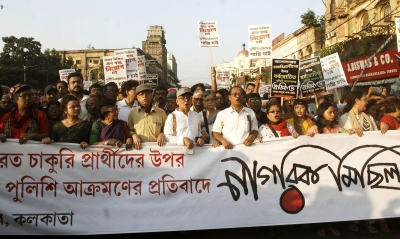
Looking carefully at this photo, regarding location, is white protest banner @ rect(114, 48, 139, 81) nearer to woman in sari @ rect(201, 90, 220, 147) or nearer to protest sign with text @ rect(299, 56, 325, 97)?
protest sign with text @ rect(299, 56, 325, 97)

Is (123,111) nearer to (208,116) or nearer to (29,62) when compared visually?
(208,116)

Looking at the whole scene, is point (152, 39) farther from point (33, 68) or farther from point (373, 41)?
point (373, 41)

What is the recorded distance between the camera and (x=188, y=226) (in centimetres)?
449

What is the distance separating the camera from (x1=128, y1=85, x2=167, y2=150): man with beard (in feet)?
15.7

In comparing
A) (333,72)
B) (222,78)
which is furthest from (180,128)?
(222,78)

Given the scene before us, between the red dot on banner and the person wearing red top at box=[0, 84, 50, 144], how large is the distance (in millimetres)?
2931

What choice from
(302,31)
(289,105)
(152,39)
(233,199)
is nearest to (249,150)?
(233,199)

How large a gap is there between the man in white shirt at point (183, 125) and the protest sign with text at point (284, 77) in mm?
2533

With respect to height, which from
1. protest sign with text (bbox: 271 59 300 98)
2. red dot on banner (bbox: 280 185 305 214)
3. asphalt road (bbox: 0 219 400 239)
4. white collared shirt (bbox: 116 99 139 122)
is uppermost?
protest sign with text (bbox: 271 59 300 98)

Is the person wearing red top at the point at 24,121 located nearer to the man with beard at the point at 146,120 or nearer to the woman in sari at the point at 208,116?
the man with beard at the point at 146,120

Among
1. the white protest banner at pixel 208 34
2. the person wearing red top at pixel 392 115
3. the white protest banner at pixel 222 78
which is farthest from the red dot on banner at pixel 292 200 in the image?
the white protest banner at pixel 222 78

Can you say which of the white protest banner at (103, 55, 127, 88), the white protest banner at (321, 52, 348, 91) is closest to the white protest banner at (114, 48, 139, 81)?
the white protest banner at (103, 55, 127, 88)

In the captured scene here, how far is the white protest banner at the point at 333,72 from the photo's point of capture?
26.6 ft

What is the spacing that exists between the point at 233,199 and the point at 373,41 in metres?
19.8
